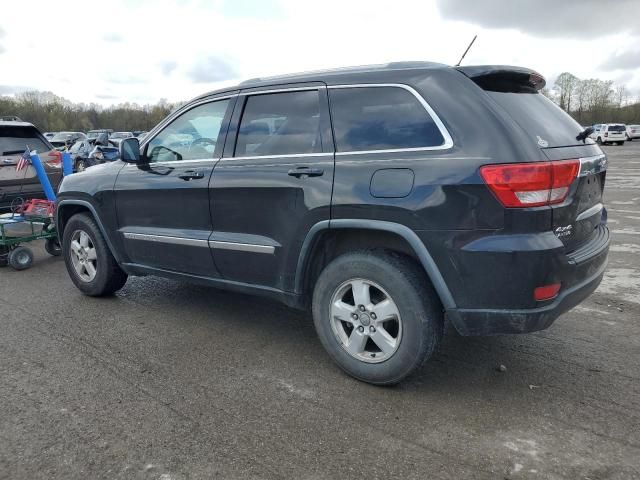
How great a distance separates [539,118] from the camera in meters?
3.13

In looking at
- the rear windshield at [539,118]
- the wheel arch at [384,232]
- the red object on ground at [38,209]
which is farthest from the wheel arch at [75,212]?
the rear windshield at [539,118]

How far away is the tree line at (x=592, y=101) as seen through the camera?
66562mm

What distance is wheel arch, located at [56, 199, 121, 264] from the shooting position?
4.89 metres

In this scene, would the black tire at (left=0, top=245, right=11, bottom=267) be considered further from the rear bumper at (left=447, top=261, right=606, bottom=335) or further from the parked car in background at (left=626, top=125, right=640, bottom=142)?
the parked car in background at (left=626, top=125, right=640, bottom=142)

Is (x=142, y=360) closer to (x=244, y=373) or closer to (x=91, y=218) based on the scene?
(x=244, y=373)

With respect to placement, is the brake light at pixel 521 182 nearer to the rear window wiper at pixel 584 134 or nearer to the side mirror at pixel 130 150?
the rear window wiper at pixel 584 134

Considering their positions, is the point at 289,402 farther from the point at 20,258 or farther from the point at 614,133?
the point at 614,133

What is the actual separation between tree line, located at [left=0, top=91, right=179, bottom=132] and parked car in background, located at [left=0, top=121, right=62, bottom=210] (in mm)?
63953

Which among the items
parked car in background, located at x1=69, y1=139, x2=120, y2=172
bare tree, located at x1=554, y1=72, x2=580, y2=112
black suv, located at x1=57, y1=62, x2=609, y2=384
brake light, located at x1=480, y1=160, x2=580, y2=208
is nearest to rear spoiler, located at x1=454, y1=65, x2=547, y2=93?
black suv, located at x1=57, y1=62, x2=609, y2=384

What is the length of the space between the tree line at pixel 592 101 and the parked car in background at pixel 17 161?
68.8 metres

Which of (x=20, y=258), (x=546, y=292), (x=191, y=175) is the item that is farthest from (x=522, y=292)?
(x=20, y=258)

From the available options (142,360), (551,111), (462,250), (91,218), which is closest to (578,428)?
(462,250)

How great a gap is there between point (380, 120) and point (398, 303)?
43.6 inches

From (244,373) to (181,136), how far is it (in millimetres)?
2034
